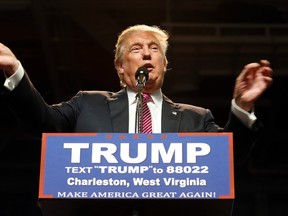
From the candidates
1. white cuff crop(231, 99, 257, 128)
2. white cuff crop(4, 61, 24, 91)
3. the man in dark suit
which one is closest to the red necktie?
the man in dark suit

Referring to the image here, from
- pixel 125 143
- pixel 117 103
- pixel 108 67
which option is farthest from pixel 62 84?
pixel 125 143

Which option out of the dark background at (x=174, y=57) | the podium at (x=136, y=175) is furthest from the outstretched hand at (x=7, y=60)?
the dark background at (x=174, y=57)

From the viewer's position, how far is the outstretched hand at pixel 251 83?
1.57 meters

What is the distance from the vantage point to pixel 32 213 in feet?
21.8

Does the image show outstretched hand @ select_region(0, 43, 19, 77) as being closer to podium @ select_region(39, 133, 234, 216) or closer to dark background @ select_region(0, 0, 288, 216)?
podium @ select_region(39, 133, 234, 216)

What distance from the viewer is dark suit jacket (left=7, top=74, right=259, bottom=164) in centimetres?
157

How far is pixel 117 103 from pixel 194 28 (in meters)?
3.46

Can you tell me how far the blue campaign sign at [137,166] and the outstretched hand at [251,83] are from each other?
0.29 meters

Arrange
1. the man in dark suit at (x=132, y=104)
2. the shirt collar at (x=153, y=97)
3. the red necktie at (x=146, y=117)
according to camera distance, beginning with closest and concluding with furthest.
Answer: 1. the man in dark suit at (x=132, y=104)
2. the red necktie at (x=146, y=117)
3. the shirt collar at (x=153, y=97)

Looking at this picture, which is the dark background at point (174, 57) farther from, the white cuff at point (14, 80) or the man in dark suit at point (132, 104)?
the white cuff at point (14, 80)

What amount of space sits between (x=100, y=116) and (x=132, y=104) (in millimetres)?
115

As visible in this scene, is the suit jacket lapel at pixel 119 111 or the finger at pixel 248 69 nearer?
the finger at pixel 248 69

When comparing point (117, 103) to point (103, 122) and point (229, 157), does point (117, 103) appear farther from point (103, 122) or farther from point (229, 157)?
point (229, 157)

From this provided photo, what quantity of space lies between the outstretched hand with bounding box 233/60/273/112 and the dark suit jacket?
0.16ft
